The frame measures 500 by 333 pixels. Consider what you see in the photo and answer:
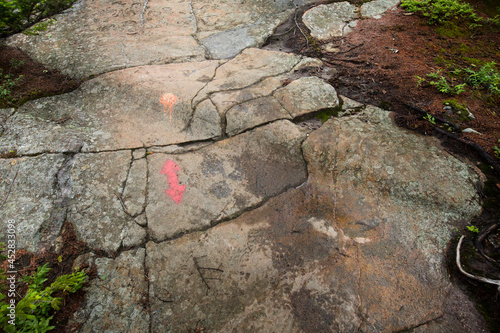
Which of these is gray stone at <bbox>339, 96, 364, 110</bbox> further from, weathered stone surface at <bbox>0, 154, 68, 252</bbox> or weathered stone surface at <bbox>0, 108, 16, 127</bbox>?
weathered stone surface at <bbox>0, 108, 16, 127</bbox>

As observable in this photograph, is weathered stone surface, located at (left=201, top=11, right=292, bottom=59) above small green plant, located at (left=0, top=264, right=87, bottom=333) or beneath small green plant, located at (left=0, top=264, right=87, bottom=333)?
above

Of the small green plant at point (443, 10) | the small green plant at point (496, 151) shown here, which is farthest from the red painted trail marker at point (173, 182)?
the small green plant at point (443, 10)

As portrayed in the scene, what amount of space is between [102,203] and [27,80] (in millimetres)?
2499

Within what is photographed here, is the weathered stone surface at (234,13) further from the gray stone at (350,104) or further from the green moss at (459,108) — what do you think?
the green moss at (459,108)

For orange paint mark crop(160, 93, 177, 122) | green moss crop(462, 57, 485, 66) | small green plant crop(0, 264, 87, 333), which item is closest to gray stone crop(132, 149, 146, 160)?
orange paint mark crop(160, 93, 177, 122)

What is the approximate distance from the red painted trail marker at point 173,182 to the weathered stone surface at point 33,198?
98 cm

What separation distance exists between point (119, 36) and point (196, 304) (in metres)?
4.50

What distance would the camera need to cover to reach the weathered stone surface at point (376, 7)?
4.82 m

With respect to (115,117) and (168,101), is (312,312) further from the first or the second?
(115,117)

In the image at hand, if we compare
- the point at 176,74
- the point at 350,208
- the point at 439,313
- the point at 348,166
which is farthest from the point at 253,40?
the point at 439,313

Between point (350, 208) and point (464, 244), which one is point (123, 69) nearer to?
point (350, 208)

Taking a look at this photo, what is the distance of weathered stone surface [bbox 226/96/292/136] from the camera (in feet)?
9.74

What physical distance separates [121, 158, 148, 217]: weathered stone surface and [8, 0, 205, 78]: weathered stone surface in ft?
6.34

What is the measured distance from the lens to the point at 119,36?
429cm
